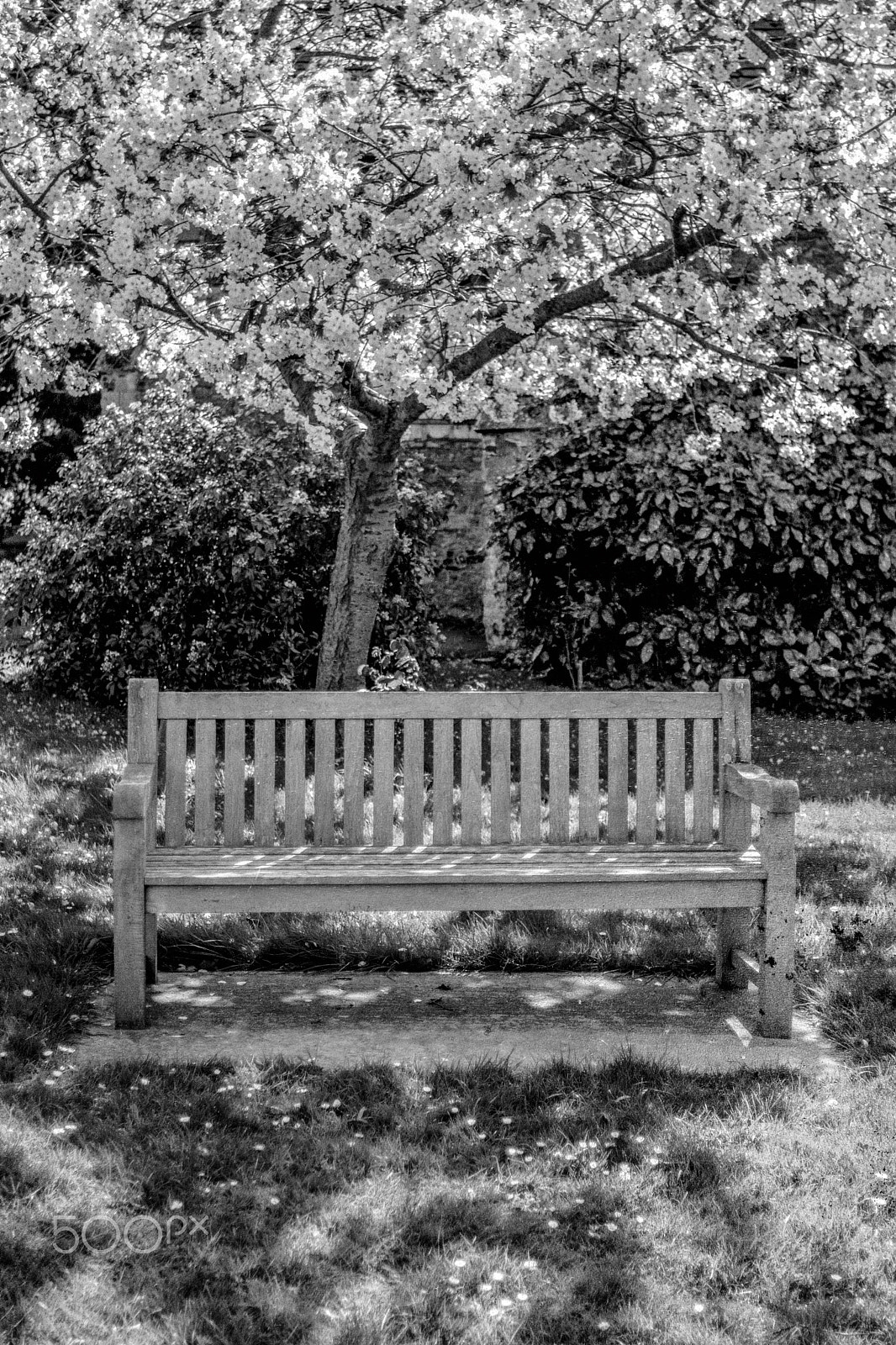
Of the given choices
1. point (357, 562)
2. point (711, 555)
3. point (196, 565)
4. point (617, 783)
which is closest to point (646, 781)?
point (617, 783)

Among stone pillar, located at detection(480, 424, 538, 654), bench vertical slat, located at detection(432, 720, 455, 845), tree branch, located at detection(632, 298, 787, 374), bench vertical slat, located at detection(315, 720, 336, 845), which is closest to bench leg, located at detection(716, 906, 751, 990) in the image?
bench vertical slat, located at detection(432, 720, 455, 845)

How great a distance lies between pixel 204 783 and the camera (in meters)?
4.19

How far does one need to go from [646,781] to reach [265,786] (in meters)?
1.23

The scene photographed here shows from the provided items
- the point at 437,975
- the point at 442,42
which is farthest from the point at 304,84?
the point at 437,975

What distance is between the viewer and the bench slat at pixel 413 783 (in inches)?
166

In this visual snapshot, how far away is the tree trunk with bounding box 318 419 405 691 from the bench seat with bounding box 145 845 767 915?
2.68m

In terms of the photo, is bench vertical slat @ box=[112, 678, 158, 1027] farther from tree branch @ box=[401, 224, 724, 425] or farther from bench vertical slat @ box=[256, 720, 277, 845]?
tree branch @ box=[401, 224, 724, 425]

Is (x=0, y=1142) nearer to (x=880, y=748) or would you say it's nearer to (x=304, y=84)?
(x=304, y=84)

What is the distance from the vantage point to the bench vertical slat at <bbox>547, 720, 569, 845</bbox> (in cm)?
425

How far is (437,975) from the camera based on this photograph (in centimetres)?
434

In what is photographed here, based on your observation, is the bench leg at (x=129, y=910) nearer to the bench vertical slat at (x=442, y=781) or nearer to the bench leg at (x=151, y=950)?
the bench leg at (x=151, y=950)

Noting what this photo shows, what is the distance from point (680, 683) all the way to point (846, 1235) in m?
6.58

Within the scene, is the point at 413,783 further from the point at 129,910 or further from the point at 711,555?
the point at 711,555

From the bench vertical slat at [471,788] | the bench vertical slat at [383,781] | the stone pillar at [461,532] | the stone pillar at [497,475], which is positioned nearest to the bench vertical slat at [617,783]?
the bench vertical slat at [471,788]
